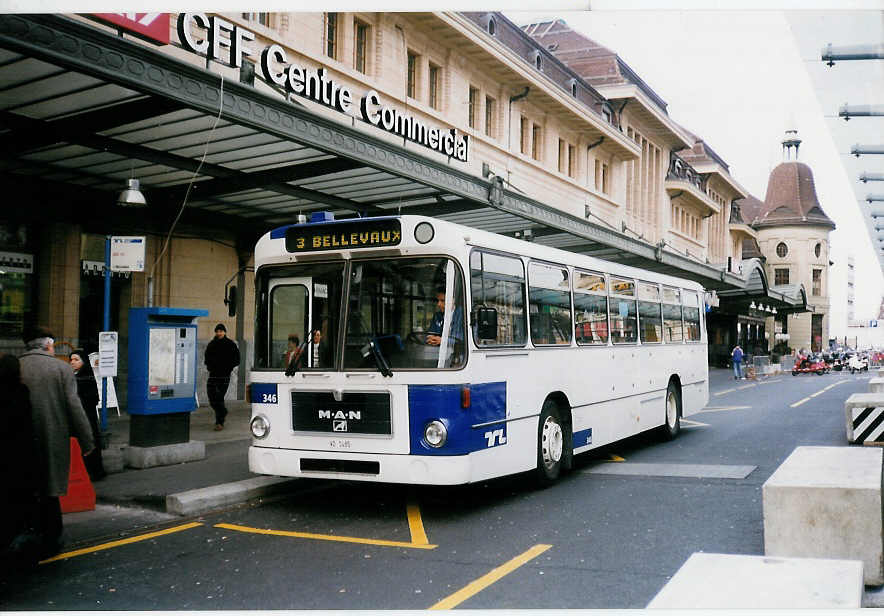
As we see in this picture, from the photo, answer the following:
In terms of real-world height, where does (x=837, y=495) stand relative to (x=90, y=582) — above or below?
above

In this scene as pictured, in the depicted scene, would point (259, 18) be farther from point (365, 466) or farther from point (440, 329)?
point (365, 466)

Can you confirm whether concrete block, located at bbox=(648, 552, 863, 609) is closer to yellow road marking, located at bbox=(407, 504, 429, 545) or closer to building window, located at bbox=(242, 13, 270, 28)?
yellow road marking, located at bbox=(407, 504, 429, 545)

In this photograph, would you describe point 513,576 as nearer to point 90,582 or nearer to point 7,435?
point 90,582

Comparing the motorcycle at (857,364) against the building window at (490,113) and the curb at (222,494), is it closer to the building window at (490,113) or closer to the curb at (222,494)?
the building window at (490,113)

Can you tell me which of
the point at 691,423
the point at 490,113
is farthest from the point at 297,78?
the point at 490,113

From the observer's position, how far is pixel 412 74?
71.6 ft

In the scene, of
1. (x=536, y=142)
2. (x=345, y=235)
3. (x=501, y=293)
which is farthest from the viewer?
(x=536, y=142)

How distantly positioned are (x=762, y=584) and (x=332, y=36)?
623 inches

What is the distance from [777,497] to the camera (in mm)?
5695

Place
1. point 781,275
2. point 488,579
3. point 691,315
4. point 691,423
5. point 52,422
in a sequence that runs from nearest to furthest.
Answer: point 488,579 → point 52,422 → point 691,315 → point 691,423 → point 781,275

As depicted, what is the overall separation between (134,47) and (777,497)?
7403mm

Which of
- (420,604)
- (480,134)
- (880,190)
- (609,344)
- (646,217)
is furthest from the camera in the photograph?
(646,217)

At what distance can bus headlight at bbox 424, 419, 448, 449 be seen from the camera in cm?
760

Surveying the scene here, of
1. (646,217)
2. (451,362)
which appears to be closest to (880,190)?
(451,362)
